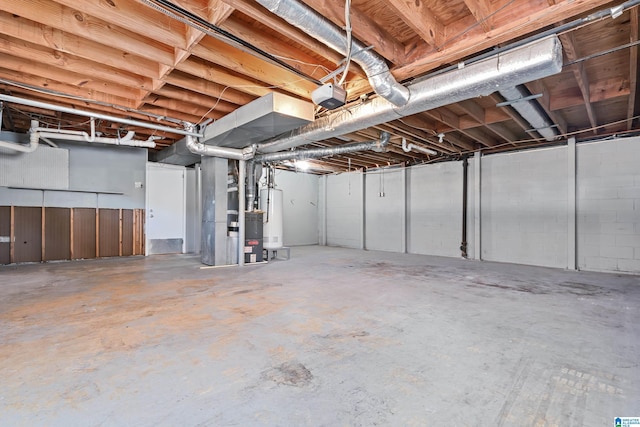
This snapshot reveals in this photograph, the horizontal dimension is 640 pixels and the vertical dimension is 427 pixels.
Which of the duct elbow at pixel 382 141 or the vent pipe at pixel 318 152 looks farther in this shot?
the vent pipe at pixel 318 152

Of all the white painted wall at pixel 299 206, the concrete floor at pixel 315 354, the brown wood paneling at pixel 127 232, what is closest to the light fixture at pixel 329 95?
the concrete floor at pixel 315 354

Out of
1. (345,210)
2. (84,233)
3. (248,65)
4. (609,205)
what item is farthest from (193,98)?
(609,205)

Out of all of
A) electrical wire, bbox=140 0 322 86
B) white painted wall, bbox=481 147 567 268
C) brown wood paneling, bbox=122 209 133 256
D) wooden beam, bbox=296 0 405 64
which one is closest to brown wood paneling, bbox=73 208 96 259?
brown wood paneling, bbox=122 209 133 256

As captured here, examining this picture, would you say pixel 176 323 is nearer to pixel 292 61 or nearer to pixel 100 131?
pixel 292 61

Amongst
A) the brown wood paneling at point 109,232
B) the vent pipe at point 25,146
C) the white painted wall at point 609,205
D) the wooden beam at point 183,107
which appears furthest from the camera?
the brown wood paneling at point 109,232

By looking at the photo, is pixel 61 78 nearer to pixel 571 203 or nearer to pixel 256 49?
pixel 256 49

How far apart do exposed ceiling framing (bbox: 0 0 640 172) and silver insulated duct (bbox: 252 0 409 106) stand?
0.08 metres

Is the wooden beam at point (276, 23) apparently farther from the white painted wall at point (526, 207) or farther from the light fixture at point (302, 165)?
the light fixture at point (302, 165)

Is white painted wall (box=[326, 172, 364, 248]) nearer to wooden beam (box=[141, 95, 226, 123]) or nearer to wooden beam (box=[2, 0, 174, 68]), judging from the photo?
wooden beam (box=[141, 95, 226, 123])

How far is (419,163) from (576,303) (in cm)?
482

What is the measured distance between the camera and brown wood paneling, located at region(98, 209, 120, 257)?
6309 millimetres

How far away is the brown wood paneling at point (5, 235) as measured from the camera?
535cm

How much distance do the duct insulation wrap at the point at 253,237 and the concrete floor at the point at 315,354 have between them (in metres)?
1.63

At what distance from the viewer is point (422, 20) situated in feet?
7.33
